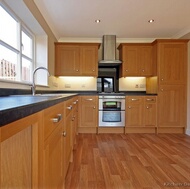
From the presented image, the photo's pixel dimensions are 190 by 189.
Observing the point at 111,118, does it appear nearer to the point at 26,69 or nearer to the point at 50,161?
the point at 26,69

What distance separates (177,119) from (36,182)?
409cm

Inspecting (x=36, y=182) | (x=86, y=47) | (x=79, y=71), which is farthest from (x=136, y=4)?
(x=36, y=182)

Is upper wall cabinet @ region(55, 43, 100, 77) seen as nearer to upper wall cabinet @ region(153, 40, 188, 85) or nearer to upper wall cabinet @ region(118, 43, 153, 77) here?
upper wall cabinet @ region(118, 43, 153, 77)

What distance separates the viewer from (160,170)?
2.25 metres

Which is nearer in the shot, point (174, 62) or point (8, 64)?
point (8, 64)

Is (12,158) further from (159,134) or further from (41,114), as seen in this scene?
(159,134)

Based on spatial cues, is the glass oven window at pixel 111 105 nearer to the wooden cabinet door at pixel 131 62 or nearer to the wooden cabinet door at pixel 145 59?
the wooden cabinet door at pixel 131 62

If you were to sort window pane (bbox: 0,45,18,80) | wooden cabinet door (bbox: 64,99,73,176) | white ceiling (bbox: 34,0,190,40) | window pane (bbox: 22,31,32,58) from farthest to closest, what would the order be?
1. window pane (bbox: 22,31,32,58)
2. white ceiling (bbox: 34,0,190,40)
3. window pane (bbox: 0,45,18,80)
4. wooden cabinet door (bbox: 64,99,73,176)

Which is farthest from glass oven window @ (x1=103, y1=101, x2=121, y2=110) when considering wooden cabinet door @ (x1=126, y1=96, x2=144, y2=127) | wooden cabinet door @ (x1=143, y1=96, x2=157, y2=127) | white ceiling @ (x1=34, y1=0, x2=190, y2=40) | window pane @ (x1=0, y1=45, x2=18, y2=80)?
window pane @ (x1=0, y1=45, x2=18, y2=80)

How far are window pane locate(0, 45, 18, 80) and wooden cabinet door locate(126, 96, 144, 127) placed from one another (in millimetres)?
2500

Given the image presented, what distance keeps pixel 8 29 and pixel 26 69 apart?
846 mm

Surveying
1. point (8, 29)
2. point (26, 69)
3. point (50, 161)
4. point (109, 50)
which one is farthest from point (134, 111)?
point (50, 161)

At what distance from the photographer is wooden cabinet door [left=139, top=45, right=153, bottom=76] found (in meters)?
4.62

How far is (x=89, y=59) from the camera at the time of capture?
462cm
